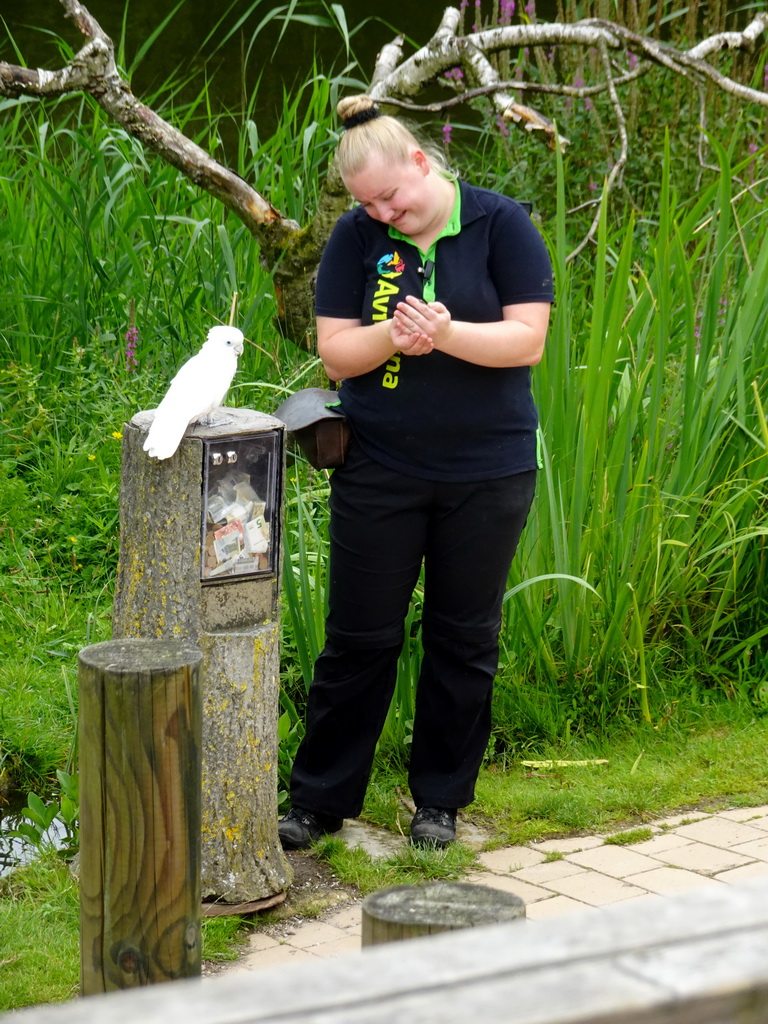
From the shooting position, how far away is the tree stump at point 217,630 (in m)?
2.72

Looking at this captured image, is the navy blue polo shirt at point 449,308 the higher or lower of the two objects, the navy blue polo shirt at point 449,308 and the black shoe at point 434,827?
the higher

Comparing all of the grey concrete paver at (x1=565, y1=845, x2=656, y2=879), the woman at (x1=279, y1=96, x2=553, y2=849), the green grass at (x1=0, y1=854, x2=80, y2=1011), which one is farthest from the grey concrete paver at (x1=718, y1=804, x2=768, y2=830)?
the green grass at (x1=0, y1=854, x2=80, y2=1011)

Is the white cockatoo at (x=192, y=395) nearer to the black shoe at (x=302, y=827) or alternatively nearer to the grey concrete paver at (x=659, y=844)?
the black shoe at (x=302, y=827)

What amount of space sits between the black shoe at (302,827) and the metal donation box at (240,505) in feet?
2.43

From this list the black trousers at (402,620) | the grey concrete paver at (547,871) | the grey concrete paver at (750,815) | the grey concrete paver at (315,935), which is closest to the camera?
the grey concrete paver at (315,935)

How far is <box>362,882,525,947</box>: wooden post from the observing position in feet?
4.76

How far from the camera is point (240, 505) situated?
278 cm

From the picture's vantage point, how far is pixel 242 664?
283cm

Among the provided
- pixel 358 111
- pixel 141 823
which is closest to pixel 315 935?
pixel 141 823

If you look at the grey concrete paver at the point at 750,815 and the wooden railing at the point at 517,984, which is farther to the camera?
the grey concrete paver at the point at 750,815

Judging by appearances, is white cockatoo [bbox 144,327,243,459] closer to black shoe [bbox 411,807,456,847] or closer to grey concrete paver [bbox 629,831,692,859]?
black shoe [bbox 411,807,456,847]

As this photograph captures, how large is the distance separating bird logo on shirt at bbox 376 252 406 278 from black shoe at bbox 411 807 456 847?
1.36 metres

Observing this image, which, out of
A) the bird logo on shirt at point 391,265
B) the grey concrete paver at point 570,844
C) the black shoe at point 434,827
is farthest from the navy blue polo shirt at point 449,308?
the grey concrete paver at point 570,844

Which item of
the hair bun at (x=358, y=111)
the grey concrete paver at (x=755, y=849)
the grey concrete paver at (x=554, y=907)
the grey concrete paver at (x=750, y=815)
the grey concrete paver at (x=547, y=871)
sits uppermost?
the hair bun at (x=358, y=111)
